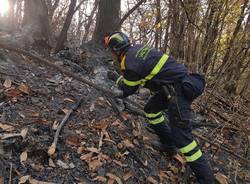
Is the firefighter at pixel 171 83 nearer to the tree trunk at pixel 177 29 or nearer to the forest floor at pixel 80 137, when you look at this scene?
the forest floor at pixel 80 137

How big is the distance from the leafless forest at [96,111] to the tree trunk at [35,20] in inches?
0.8

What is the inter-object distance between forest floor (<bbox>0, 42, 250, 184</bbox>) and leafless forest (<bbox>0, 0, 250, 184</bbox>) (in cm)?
1

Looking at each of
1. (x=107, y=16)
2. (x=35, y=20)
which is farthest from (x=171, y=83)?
(x=35, y=20)

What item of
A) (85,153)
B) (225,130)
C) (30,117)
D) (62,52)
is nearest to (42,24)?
(62,52)

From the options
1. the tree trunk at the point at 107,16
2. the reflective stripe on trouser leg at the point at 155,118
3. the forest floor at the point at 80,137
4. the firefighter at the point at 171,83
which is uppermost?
the tree trunk at the point at 107,16

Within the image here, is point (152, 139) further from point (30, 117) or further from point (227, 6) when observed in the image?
point (227, 6)

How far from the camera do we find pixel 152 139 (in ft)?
17.4

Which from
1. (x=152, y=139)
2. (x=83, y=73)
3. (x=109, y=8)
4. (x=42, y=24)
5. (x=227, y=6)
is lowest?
(x=152, y=139)

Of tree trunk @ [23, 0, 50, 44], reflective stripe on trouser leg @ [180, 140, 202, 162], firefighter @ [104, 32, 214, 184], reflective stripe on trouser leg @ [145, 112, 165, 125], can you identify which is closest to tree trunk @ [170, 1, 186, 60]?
tree trunk @ [23, 0, 50, 44]

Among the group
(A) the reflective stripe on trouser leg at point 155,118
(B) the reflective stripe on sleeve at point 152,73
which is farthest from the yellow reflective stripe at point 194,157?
(B) the reflective stripe on sleeve at point 152,73

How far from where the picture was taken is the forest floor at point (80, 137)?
3.83 metres

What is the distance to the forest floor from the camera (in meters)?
3.83

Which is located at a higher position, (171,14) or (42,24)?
(171,14)

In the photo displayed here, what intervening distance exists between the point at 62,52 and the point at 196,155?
372cm
